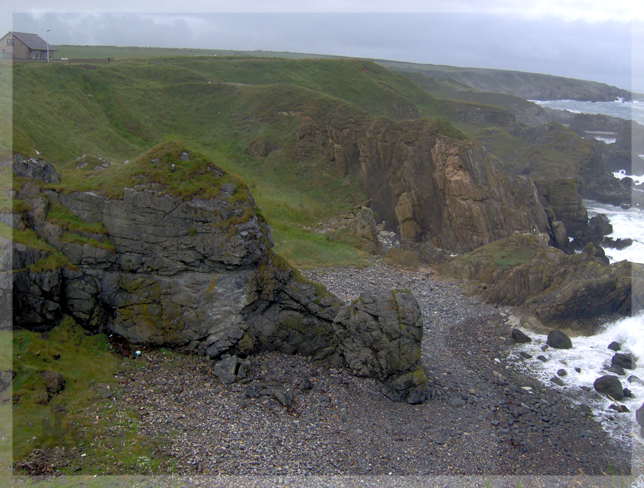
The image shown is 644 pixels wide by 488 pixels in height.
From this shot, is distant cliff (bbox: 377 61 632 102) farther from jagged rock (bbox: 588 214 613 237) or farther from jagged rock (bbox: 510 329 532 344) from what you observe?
jagged rock (bbox: 510 329 532 344)

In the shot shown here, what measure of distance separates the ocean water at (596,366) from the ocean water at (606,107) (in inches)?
4184

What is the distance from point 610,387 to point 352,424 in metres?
13.0

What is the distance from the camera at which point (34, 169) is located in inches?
805

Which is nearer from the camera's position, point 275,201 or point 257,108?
point 275,201

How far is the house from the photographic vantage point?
45572mm

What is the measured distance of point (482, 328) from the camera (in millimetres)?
27078

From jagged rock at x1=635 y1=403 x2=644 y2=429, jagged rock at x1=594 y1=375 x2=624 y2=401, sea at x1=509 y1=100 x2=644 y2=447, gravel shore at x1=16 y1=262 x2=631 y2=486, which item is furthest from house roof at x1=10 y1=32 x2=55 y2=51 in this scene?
jagged rock at x1=635 y1=403 x2=644 y2=429

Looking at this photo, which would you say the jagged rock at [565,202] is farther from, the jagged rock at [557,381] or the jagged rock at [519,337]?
the jagged rock at [557,381]

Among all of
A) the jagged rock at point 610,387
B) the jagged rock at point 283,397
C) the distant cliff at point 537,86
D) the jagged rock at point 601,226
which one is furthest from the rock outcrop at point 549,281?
the distant cliff at point 537,86

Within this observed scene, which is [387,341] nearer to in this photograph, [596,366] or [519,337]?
[519,337]

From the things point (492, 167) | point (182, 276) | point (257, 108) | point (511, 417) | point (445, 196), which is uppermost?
point (257, 108)

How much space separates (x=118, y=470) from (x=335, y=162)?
148ft

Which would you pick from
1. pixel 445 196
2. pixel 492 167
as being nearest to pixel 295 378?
pixel 445 196

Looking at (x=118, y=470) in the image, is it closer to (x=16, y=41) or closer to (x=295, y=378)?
(x=295, y=378)
